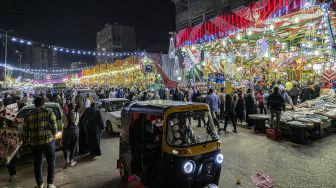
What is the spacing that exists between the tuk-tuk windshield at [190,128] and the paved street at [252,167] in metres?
1.67

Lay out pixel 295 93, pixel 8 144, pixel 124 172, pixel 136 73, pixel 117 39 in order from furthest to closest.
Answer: pixel 117 39 < pixel 136 73 < pixel 295 93 < pixel 8 144 < pixel 124 172

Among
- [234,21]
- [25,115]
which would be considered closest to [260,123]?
[234,21]

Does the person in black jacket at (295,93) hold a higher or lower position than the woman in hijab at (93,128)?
higher

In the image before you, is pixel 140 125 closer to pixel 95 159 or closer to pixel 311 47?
pixel 95 159

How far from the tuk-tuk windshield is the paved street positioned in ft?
5.48

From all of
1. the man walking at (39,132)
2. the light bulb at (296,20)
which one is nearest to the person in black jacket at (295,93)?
the light bulb at (296,20)

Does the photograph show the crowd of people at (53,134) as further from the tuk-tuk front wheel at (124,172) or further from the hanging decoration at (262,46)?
the hanging decoration at (262,46)

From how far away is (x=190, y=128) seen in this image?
12.9 ft

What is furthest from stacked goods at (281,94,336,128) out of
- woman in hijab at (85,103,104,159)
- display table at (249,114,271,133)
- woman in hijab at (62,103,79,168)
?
woman in hijab at (62,103,79,168)

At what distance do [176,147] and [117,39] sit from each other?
7178 centimetres

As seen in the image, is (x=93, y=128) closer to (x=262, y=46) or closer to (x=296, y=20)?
(x=296, y=20)

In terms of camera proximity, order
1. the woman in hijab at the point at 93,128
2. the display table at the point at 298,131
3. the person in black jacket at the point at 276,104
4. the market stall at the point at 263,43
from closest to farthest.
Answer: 1. the woman in hijab at the point at 93,128
2. the display table at the point at 298,131
3. the person in black jacket at the point at 276,104
4. the market stall at the point at 263,43

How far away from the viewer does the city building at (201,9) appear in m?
26.9

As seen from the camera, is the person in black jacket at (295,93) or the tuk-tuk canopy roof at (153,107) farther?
the person in black jacket at (295,93)
